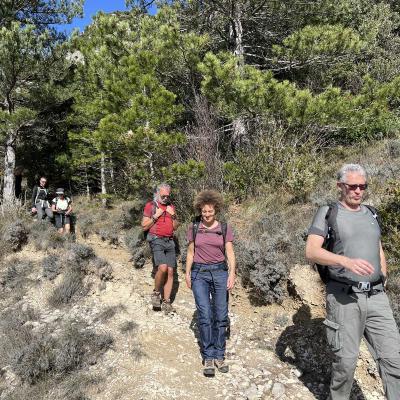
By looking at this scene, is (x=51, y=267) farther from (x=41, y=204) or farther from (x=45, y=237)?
(x=41, y=204)

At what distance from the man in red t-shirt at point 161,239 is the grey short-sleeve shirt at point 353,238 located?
2.93 meters

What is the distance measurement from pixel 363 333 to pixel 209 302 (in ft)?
5.36

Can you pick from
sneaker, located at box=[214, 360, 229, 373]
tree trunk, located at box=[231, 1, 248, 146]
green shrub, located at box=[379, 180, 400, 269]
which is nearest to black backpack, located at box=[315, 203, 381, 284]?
sneaker, located at box=[214, 360, 229, 373]

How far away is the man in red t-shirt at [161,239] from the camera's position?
5398 mm

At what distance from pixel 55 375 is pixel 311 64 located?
28.5 ft

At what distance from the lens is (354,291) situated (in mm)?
2758

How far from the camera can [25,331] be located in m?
4.92

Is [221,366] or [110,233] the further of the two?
[110,233]

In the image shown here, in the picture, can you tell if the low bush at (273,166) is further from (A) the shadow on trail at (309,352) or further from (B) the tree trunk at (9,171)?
(B) the tree trunk at (9,171)

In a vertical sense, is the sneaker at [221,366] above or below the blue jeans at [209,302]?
below

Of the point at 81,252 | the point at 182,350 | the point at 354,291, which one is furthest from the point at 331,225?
the point at 81,252

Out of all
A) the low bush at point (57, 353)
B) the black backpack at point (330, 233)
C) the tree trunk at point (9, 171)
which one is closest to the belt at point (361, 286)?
the black backpack at point (330, 233)

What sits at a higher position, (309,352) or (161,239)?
(161,239)

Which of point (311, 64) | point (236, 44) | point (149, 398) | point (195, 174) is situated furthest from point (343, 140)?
point (149, 398)
